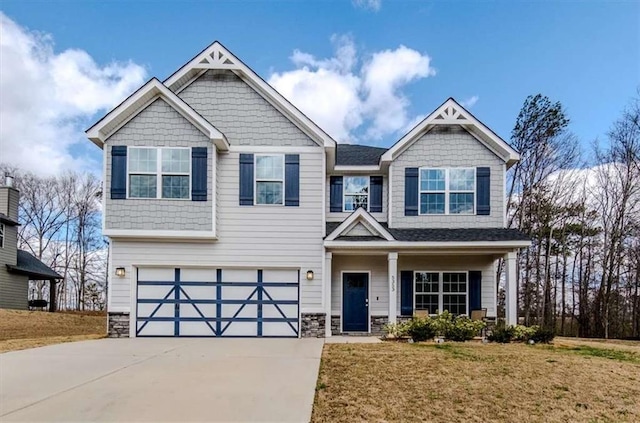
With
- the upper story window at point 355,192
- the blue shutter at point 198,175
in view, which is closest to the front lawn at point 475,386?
the blue shutter at point 198,175

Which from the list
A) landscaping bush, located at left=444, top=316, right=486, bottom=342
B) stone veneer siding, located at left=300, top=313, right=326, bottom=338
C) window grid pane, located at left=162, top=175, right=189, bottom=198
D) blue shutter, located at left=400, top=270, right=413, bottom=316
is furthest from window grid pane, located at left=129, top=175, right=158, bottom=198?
landscaping bush, located at left=444, top=316, right=486, bottom=342

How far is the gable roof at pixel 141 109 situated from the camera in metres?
12.6

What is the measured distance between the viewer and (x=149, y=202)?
42.1 ft

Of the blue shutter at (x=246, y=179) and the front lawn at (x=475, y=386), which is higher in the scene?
the blue shutter at (x=246, y=179)

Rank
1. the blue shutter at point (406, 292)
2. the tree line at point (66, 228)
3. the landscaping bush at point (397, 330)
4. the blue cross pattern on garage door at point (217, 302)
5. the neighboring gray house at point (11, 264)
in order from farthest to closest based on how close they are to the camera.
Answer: the tree line at point (66, 228), the neighboring gray house at point (11, 264), the blue shutter at point (406, 292), the blue cross pattern on garage door at point (217, 302), the landscaping bush at point (397, 330)

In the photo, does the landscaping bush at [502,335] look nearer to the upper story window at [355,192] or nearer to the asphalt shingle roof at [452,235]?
the asphalt shingle roof at [452,235]

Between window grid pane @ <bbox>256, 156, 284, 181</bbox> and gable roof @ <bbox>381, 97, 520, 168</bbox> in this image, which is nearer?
window grid pane @ <bbox>256, 156, 284, 181</bbox>

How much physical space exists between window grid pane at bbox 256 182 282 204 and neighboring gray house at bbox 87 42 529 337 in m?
0.04

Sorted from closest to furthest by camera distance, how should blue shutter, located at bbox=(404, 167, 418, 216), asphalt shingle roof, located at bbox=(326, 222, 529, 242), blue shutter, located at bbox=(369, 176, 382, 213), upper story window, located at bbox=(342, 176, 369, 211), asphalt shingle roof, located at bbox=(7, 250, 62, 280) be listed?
asphalt shingle roof, located at bbox=(326, 222, 529, 242) < blue shutter, located at bbox=(404, 167, 418, 216) < blue shutter, located at bbox=(369, 176, 382, 213) < upper story window, located at bbox=(342, 176, 369, 211) < asphalt shingle roof, located at bbox=(7, 250, 62, 280)

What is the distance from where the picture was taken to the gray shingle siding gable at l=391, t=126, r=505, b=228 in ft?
47.6

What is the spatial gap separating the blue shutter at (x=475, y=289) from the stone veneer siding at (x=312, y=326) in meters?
4.86

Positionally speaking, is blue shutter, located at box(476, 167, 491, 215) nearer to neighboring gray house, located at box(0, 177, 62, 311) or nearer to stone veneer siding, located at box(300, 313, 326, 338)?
stone veneer siding, located at box(300, 313, 326, 338)

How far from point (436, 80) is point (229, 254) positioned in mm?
11813

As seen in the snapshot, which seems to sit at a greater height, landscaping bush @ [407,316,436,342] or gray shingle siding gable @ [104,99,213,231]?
gray shingle siding gable @ [104,99,213,231]
